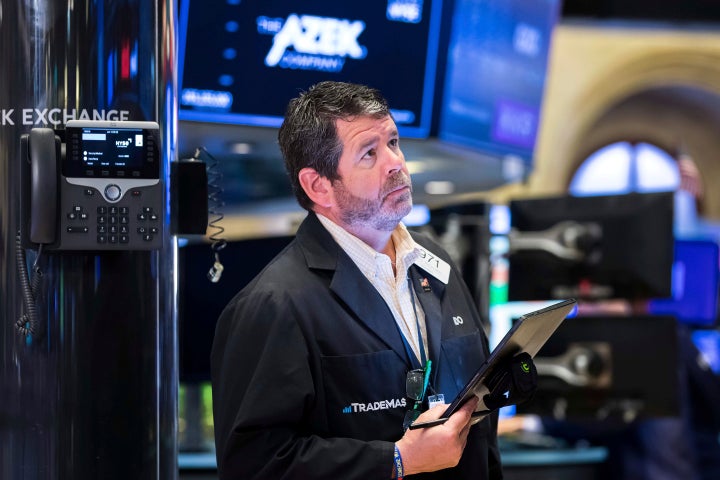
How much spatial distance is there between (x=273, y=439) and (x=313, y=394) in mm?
126

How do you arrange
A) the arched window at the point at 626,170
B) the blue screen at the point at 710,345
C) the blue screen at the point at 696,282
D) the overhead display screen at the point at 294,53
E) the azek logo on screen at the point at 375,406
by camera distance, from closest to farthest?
the azek logo on screen at the point at 375,406, the overhead display screen at the point at 294,53, the blue screen at the point at 696,282, the blue screen at the point at 710,345, the arched window at the point at 626,170

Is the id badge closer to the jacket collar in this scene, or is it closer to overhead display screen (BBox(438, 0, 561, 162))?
the jacket collar

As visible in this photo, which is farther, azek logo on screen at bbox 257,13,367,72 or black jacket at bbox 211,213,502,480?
azek logo on screen at bbox 257,13,367,72

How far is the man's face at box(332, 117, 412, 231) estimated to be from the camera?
242 centimetres

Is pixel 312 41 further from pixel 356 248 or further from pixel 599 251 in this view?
pixel 356 248

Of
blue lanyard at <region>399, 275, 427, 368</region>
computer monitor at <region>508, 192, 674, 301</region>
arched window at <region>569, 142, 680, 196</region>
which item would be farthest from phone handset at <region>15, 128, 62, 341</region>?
arched window at <region>569, 142, 680, 196</region>

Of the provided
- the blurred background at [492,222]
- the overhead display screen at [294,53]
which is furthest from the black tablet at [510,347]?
the overhead display screen at [294,53]

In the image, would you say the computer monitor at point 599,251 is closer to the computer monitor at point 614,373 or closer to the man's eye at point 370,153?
the computer monitor at point 614,373

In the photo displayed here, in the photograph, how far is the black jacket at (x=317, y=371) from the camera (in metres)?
2.24

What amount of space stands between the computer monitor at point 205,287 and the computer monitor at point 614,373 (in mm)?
1448

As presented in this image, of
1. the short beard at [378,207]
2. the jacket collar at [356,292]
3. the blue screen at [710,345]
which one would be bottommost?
the blue screen at [710,345]

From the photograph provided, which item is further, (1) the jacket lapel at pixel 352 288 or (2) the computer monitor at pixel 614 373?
(2) the computer monitor at pixel 614 373

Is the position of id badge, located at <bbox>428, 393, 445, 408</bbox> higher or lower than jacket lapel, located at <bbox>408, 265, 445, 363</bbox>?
lower

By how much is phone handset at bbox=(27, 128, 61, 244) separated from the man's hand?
3.04ft
